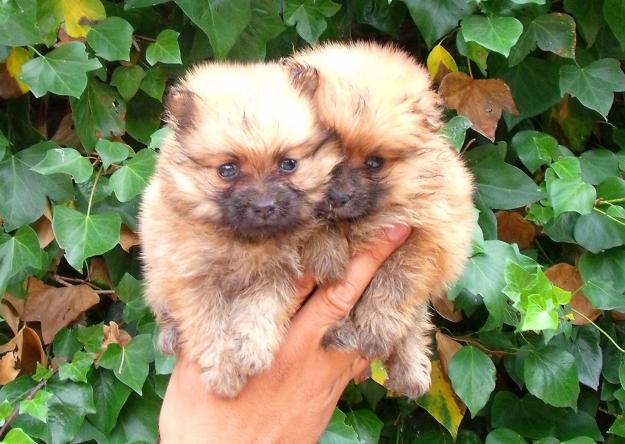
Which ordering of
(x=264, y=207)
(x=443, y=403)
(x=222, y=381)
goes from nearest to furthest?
(x=264, y=207) < (x=222, y=381) < (x=443, y=403)

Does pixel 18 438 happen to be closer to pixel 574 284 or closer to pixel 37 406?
pixel 37 406

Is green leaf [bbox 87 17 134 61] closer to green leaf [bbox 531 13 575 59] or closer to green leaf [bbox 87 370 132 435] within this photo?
green leaf [bbox 87 370 132 435]

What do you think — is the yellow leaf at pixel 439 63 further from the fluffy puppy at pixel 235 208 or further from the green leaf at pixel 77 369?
the green leaf at pixel 77 369

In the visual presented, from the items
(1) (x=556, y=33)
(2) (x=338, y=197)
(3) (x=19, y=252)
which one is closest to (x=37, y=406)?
(3) (x=19, y=252)

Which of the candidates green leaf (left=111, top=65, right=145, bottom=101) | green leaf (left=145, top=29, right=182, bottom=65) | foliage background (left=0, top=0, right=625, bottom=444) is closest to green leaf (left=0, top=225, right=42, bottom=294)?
foliage background (left=0, top=0, right=625, bottom=444)

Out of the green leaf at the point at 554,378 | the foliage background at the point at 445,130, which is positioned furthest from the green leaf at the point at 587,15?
the green leaf at the point at 554,378

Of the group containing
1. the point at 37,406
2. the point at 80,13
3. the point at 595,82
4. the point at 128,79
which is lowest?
the point at 37,406
